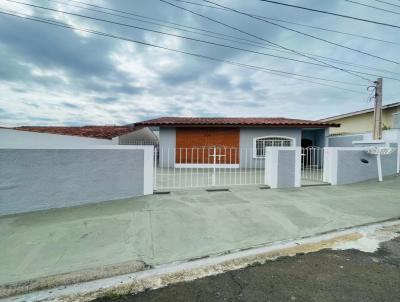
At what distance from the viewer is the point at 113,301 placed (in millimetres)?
2207

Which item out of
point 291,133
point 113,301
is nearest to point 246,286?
point 113,301

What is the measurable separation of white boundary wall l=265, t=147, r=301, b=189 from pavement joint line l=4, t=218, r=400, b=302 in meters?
3.62

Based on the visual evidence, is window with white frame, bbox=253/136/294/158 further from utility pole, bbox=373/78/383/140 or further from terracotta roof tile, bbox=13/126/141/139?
terracotta roof tile, bbox=13/126/141/139

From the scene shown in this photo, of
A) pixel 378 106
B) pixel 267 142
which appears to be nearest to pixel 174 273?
pixel 267 142

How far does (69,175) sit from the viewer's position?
5051 mm

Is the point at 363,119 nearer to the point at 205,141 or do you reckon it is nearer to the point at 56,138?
the point at 205,141

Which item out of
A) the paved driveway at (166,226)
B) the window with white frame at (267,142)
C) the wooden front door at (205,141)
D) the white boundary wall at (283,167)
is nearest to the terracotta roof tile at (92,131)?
the wooden front door at (205,141)

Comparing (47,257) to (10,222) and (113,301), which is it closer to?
(113,301)

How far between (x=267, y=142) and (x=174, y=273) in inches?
455

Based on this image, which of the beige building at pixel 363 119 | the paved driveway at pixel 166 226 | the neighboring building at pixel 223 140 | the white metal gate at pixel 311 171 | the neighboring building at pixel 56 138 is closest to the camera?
the paved driveway at pixel 166 226

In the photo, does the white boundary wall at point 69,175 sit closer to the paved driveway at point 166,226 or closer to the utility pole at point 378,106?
the paved driveway at point 166,226

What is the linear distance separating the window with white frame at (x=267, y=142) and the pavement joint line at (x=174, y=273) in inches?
372

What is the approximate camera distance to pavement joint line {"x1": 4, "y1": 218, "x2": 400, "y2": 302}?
7.67 ft

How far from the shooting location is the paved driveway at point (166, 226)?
118 inches
